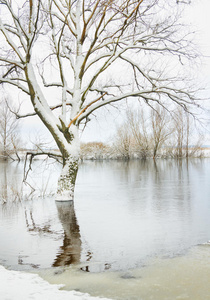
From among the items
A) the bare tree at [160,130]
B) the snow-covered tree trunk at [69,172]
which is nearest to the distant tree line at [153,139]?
the bare tree at [160,130]

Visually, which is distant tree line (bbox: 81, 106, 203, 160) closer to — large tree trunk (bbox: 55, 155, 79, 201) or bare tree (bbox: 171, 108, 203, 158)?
bare tree (bbox: 171, 108, 203, 158)

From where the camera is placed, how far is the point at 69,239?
664cm

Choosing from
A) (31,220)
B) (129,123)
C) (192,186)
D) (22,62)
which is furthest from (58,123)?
(129,123)

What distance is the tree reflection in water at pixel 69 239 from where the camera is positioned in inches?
209

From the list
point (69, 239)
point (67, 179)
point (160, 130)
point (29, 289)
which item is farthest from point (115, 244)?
point (160, 130)

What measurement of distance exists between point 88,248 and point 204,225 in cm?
321

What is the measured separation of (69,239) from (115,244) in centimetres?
100

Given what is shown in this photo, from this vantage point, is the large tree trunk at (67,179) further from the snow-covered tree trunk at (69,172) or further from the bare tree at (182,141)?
the bare tree at (182,141)

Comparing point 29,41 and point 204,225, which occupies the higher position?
point 29,41

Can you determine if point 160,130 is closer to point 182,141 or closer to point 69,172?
point 182,141

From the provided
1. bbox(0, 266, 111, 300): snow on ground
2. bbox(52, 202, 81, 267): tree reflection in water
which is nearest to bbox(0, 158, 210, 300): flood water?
bbox(52, 202, 81, 267): tree reflection in water

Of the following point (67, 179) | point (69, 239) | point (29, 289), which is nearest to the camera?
point (29, 289)

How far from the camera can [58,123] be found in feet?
36.4

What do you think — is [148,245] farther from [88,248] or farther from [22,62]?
[22,62]
